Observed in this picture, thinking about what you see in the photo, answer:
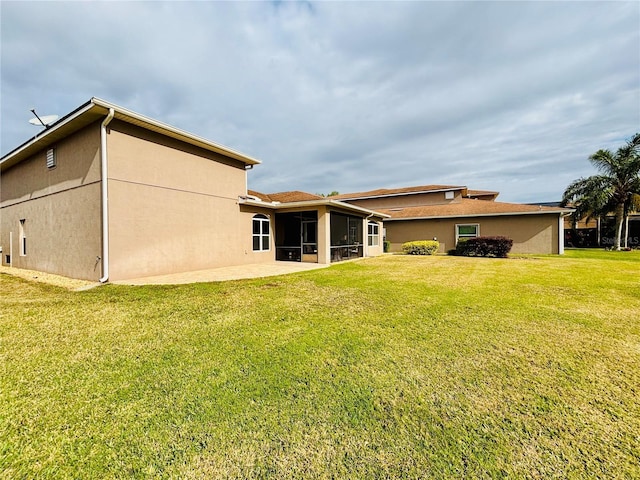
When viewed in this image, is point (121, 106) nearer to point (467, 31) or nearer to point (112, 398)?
point (112, 398)

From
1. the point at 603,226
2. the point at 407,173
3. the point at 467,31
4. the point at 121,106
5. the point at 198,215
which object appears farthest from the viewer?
the point at 407,173

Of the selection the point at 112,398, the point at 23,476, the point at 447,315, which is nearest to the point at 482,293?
the point at 447,315

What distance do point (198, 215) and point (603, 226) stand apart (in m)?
39.1

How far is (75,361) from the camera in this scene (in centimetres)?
337

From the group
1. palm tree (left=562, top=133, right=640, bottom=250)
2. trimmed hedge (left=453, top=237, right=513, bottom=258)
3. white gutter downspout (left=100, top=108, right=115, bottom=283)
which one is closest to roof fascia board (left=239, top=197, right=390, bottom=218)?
white gutter downspout (left=100, top=108, right=115, bottom=283)

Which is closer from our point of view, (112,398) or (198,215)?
(112,398)

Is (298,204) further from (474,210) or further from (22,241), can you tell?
(474,210)

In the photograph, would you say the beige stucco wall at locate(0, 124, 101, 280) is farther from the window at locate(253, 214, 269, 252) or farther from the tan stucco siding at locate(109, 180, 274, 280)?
the window at locate(253, 214, 269, 252)

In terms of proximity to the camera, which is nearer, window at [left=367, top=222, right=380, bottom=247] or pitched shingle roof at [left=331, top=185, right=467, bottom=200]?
window at [left=367, top=222, right=380, bottom=247]

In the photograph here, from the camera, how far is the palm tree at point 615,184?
70.2 feet

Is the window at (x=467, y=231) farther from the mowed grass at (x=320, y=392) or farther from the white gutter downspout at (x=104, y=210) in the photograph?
the white gutter downspout at (x=104, y=210)

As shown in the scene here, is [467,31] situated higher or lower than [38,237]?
higher

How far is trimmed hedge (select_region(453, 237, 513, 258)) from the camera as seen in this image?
1582 centimetres

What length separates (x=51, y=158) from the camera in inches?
420
